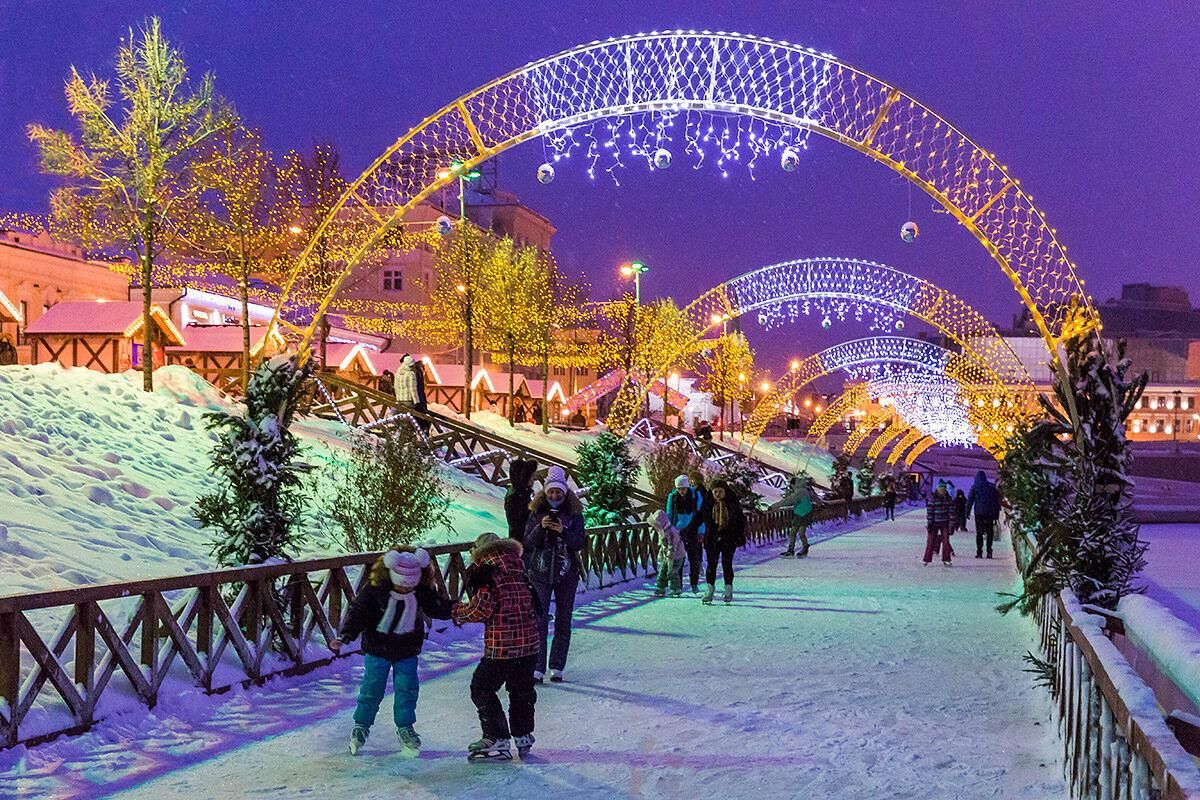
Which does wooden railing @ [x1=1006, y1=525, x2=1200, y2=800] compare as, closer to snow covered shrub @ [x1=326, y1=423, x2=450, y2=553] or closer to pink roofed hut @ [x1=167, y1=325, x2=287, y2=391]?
snow covered shrub @ [x1=326, y1=423, x2=450, y2=553]

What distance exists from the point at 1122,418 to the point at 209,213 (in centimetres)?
2859

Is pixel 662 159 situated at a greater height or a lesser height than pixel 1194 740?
greater

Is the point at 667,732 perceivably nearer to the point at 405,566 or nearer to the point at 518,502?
the point at 405,566

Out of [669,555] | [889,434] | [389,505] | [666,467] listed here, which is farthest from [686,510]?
[889,434]

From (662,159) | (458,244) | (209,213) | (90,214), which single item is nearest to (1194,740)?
(662,159)

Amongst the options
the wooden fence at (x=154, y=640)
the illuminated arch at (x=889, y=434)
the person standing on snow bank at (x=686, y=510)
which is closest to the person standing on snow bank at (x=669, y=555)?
the person standing on snow bank at (x=686, y=510)

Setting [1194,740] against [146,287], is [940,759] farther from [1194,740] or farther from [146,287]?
[146,287]

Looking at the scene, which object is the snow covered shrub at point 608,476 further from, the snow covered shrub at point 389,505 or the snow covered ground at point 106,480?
the snow covered shrub at point 389,505

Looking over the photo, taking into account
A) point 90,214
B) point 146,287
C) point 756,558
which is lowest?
point 756,558

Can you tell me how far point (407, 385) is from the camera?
34344mm

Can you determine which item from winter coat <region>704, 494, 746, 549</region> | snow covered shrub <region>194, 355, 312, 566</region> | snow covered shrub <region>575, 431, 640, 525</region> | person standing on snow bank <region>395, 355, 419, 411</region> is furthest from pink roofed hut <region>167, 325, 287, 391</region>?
snow covered shrub <region>194, 355, 312, 566</region>

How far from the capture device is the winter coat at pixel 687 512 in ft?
57.4

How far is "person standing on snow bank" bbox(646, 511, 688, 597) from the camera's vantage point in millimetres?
17281

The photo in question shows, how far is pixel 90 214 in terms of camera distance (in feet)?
97.8
